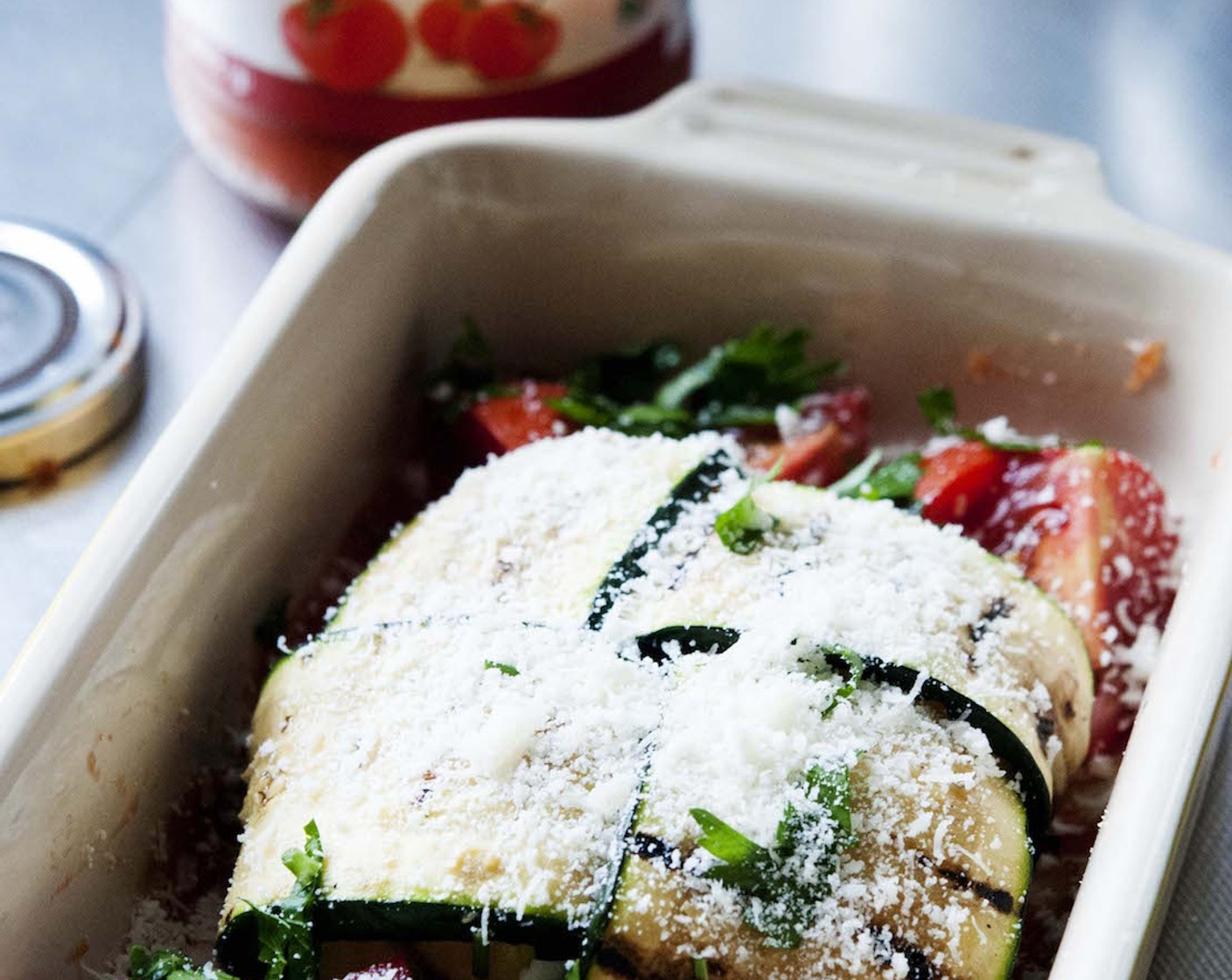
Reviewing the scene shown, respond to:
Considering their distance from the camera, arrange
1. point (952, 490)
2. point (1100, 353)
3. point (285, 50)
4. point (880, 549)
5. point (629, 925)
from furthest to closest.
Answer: point (285, 50)
point (1100, 353)
point (952, 490)
point (880, 549)
point (629, 925)

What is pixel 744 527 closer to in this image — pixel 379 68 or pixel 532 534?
pixel 532 534

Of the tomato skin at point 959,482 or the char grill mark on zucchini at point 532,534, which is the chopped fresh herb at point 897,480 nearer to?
the tomato skin at point 959,482

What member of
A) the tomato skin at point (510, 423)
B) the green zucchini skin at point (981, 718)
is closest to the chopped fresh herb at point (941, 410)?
the tomato skin at point (510, 423)

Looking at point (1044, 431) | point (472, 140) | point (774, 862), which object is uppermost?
point (472, 140)

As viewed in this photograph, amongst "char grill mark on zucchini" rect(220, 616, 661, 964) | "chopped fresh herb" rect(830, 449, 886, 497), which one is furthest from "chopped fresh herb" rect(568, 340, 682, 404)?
"char grill mark on zucchini" rect(220, 616, 661, 964)

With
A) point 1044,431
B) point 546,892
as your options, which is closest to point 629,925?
point 546,892

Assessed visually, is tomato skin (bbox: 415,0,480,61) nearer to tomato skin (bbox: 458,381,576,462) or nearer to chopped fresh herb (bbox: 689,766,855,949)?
tomato skin (bbox: 458,381,576,462)

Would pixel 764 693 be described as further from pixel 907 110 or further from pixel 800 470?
pixel 907 110
